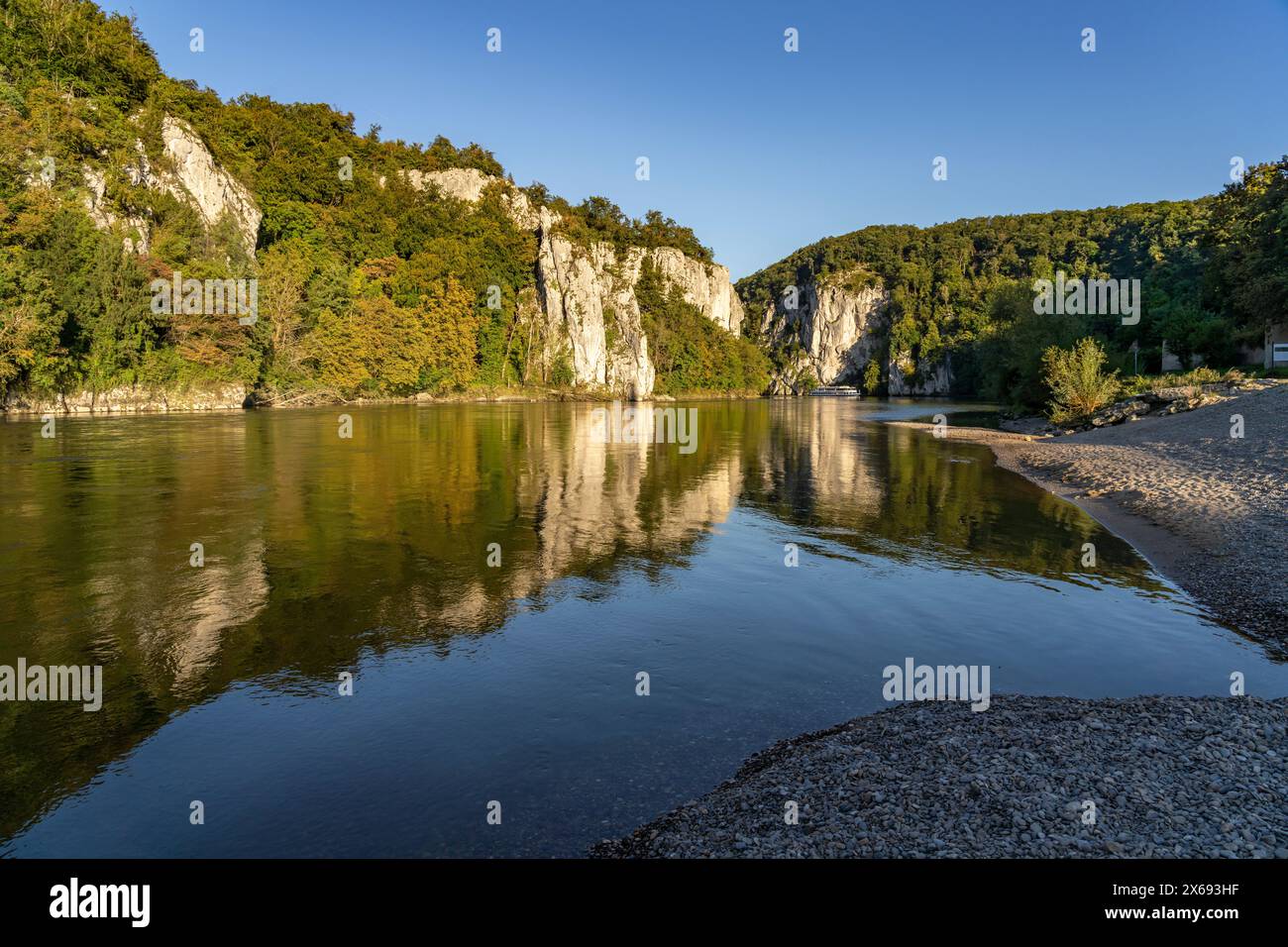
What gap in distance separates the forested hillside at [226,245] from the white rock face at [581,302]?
3814 millimetres

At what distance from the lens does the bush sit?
49906 millimetres

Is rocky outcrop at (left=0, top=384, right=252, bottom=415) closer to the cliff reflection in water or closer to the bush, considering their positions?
the cliff reflection in water

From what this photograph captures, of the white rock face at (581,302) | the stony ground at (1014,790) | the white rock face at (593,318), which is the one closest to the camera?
the stony ground at (1014,790)

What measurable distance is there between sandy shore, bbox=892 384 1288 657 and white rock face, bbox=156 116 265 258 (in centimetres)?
9447

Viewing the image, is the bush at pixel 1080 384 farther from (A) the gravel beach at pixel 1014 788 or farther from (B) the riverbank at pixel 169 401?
(B) the riverbank at pixel 169 401

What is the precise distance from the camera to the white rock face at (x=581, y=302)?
5497 inches

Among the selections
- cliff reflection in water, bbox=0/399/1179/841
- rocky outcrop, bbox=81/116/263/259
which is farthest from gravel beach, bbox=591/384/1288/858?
rocky outcrop, bbox=81/116/263/259

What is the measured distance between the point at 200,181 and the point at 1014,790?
10984 centimetres

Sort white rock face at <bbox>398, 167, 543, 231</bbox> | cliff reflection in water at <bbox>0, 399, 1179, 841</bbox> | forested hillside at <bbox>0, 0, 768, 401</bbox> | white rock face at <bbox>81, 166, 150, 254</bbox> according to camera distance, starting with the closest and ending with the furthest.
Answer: cliff reflection in water at <bbox>0, 399, 1179, 841</bbox> < forested hillside at <bbox>0, 0, 768, 401</bbox> < white rock face at <bbox>81, 166, 150, 254</bbox> < white rock face at <bbox>398, 167, 543, 231</bbox>

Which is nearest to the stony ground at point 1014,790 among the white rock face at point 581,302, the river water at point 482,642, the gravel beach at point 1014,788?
the gravel beach at point 1014,788

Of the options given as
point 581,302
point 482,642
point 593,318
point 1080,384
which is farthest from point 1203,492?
point 593,318

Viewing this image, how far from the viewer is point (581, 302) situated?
146 metres

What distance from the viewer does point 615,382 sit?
15700 cm
